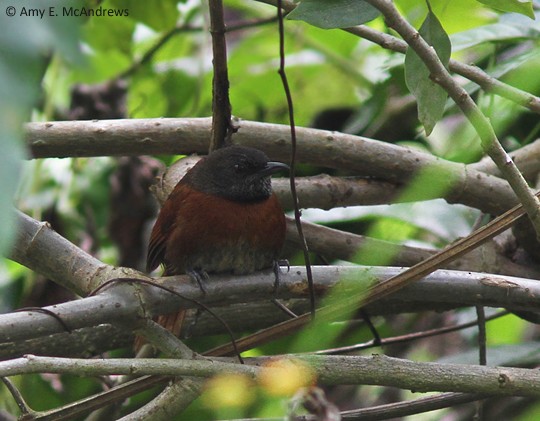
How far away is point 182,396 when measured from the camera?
2.01m

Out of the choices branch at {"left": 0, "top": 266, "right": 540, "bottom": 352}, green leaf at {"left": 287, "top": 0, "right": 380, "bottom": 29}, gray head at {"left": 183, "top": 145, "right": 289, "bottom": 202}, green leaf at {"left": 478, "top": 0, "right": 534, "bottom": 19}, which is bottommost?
branch at {"left": 0, "top": 266, "right": 540, "bottom": 352}

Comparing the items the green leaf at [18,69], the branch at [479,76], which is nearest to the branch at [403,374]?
the branch at [479,76]

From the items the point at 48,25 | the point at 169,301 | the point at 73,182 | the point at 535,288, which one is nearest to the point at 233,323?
the point at 169,301

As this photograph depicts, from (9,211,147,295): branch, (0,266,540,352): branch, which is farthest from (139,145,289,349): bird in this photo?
(9,211,147,295): branch

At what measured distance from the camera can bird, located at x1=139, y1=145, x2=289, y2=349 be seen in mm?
2541

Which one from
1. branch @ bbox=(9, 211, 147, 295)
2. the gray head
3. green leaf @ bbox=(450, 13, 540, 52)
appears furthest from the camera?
green leaf @ bbox=(450, 13, 540, 52)

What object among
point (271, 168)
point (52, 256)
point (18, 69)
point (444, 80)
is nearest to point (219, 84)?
point (271, 168)

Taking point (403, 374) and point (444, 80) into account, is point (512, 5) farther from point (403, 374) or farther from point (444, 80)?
point (403, 374)

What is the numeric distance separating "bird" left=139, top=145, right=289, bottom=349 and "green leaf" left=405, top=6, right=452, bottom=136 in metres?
0.73

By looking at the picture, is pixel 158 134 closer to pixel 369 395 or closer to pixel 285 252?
pixel 285 252

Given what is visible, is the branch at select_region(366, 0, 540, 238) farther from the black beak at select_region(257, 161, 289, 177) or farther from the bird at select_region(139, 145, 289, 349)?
the black beak at select_region(257, 161, 289, 177)

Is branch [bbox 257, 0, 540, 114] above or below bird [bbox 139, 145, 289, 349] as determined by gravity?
above

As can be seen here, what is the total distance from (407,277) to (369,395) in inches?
90.4

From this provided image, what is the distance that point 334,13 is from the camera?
5.84ft
